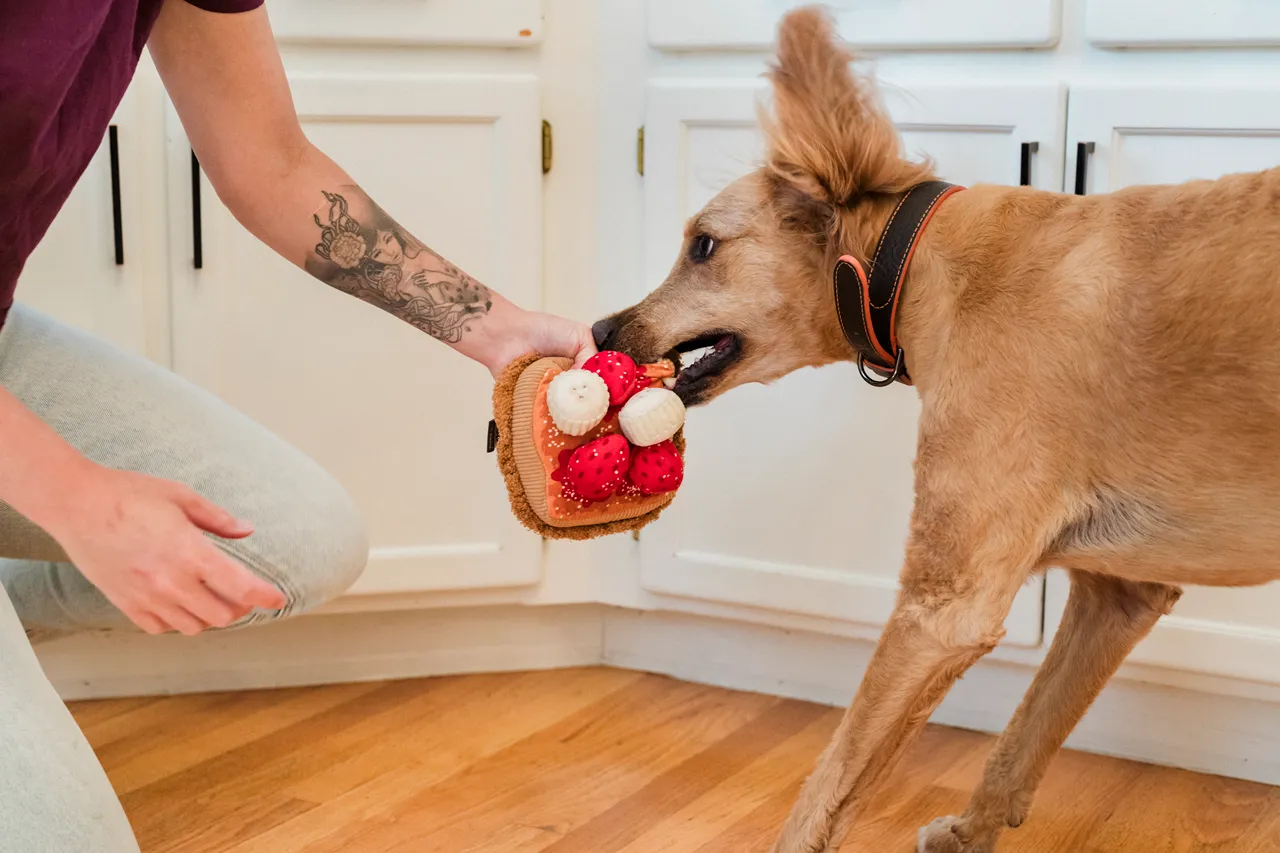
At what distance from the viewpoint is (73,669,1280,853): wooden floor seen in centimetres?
159

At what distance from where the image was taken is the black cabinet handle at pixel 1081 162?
1.65m

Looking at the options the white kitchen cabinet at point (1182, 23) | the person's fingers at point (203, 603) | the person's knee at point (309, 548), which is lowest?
the person's knee at point (309, 548)

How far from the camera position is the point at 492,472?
201 centimetres

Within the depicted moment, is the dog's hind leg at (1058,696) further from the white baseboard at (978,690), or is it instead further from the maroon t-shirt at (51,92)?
the maroon t-shirt at (51,92)

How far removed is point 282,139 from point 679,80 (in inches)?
26.6

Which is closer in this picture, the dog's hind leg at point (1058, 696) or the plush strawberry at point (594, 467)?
the plush strawberry at point (594, 467)

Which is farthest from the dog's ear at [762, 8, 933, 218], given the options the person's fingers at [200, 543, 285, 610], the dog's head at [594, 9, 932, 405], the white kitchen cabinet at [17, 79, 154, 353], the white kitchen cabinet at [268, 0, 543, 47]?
the white kitchen cabinet at [17, 79, 154, 353]

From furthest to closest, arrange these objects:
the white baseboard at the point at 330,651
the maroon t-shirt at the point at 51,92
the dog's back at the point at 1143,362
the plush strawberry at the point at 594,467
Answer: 1. the white baseboard at the point at 330,651
2. the plush strawberry at the point at 594,467
3. the dog's back at the point at 1143,362
4. the maroon t-shirt at the point at 51,92

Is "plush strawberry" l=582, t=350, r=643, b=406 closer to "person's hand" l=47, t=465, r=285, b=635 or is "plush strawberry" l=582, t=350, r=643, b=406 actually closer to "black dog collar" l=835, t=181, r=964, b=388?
"black dog collar" l=835, t=181, r=964, b=388

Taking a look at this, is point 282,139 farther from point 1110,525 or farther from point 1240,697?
point 1240,697

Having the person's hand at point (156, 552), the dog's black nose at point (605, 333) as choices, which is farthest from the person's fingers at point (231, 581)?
the dog's black nose at point (605, 333)

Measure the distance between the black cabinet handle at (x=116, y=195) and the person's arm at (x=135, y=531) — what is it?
3.50 feet

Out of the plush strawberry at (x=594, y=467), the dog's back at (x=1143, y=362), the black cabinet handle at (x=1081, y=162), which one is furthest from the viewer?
the black cabinet handle at (x=1081, y=162)

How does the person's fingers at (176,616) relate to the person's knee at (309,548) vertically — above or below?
above
